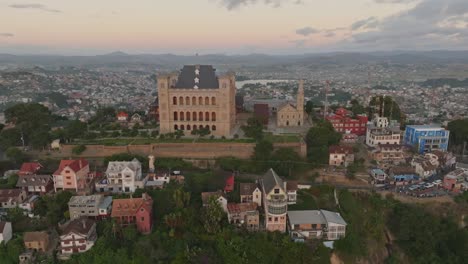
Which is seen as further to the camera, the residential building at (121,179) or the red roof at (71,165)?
the residential building at (121,179)

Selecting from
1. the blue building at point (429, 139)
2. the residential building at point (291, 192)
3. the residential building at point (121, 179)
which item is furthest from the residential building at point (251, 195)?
the blue building at point (429, 139)

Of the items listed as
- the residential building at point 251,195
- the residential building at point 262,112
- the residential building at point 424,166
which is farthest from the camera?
the residential building at point 262,112

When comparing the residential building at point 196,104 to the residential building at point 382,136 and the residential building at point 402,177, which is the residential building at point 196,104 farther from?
the residential building at point 402,177

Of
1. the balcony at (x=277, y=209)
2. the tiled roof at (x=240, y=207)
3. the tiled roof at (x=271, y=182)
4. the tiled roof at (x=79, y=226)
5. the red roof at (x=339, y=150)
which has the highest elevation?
the red roof at (x=339, y=150)

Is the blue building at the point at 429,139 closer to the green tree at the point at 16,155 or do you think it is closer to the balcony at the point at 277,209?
the balcony at the point at 277,209

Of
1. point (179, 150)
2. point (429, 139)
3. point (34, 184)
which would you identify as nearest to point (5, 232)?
point (34, 184)

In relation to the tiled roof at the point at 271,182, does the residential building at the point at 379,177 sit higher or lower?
lower

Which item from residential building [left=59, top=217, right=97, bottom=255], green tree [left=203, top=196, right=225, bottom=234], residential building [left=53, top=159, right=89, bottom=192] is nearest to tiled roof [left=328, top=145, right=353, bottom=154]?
green tree [left=203, top=196, right=225, bottom=234]

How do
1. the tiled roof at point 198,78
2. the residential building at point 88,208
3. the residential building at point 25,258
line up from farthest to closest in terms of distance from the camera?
the tiled roof at point 198,78 < the residential building at point 88,208 < the residential building at point 25,258
